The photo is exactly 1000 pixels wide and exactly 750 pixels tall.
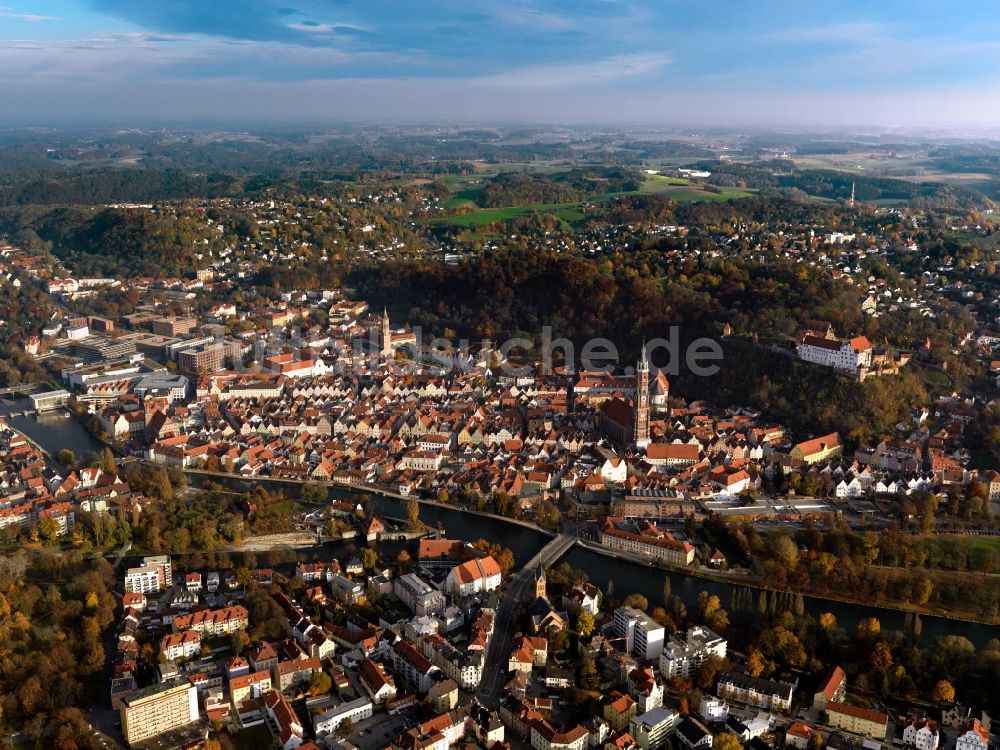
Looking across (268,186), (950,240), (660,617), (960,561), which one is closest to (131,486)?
(660,617)

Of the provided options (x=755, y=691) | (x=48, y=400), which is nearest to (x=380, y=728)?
(x=755, y=691)

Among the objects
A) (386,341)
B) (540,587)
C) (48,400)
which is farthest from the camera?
(386,341)

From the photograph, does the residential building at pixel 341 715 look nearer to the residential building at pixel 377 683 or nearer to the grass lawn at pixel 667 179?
the residential building at pixel 377 683

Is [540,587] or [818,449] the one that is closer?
[540,587]

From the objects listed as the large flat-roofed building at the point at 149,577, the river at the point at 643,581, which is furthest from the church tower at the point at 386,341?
the large flat-roofed building at the point at 149,577

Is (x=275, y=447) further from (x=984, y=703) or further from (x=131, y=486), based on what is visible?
(x=984, y=703)

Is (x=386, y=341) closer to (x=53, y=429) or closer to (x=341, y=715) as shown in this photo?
(x=53, y=429)
